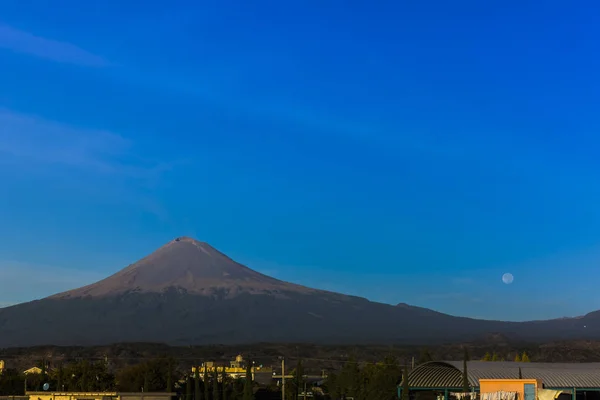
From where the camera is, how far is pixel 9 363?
19000cm

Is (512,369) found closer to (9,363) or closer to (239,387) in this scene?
(239,387)

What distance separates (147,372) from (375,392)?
27.8m

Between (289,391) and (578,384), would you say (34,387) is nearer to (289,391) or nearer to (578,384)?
(289,391)

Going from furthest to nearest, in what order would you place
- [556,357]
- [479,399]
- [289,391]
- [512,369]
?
[556,357], [289,391], [512,369], [479,399]

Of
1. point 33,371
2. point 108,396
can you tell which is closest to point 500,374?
point 108,396

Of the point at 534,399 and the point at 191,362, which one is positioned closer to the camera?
the point at 534,399

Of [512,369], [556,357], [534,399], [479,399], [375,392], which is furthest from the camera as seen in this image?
[556,357]

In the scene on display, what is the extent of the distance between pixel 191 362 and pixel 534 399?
133 meters

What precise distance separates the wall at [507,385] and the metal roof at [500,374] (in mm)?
5841

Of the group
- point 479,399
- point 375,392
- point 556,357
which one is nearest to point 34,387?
point 375,392

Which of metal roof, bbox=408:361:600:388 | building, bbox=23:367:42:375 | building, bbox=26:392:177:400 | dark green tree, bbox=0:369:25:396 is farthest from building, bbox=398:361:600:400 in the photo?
building, bbox=23:367:42:375

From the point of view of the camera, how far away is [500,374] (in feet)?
249

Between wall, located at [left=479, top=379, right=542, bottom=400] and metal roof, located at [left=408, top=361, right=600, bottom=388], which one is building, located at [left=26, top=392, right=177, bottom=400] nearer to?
metal roof, located at [left=408, top=361, right=600, bottom=388]

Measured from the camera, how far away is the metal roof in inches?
2825
